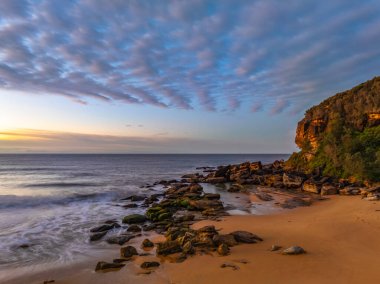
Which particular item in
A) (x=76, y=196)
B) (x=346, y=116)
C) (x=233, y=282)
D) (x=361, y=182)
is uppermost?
(x=346, y=116)

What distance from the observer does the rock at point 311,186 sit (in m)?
33.3

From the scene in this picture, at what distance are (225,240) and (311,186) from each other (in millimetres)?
23710

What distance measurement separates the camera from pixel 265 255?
1243cm

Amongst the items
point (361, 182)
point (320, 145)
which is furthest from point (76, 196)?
point (320, 145)

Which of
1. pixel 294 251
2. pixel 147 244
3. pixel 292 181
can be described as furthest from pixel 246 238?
pixel 292 181

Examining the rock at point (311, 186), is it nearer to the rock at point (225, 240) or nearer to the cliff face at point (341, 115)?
the cliff face at point (341, 115)

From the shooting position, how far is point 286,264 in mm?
11375

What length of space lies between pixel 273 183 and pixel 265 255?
30319 millimetres

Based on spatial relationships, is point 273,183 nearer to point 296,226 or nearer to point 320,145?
point 320,145

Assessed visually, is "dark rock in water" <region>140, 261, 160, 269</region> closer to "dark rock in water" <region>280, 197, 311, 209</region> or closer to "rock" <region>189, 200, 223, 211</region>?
"rock" <region>189, 200, 223, 211</region>

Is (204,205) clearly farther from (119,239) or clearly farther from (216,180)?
(216,180)

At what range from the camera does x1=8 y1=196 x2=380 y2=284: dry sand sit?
33.8 ft

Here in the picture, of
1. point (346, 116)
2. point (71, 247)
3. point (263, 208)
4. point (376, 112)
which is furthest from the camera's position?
point (346, 116)

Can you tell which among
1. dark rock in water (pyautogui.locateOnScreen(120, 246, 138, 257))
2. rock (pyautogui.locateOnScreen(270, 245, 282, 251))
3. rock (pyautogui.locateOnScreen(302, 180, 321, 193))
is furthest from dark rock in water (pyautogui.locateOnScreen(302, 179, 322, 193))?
dark rock in water (pyautogui.locateOnScreen(120, 246, 138, 257))
